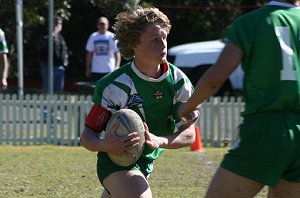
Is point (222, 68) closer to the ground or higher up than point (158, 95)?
higher up

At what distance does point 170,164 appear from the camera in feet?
35.1

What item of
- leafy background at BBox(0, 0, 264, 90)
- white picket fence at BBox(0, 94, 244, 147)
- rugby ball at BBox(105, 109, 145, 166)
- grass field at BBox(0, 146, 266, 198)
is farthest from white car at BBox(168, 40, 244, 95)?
rugby ball at BBox(105, 109, 145, 166)

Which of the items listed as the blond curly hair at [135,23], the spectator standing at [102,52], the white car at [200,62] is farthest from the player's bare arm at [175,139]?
the white car at [200,62]

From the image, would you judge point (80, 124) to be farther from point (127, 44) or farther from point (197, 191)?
point (127, 44)

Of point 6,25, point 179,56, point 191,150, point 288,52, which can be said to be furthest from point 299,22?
point 6,25

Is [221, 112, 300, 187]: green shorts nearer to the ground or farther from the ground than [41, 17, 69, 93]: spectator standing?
farther from the ground

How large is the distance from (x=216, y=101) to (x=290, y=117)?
9511 millimetres

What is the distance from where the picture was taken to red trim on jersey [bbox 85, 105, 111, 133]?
5129 mm

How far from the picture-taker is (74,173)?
9.76 meters

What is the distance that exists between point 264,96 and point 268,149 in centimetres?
27

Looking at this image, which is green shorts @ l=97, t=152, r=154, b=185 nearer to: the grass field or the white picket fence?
the grass field

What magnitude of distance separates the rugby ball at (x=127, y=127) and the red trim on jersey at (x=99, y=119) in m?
0.16

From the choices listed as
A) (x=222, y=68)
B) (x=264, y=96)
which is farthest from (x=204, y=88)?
(x=264, y=96)

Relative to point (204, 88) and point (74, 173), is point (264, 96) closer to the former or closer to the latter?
point (204, 88)
